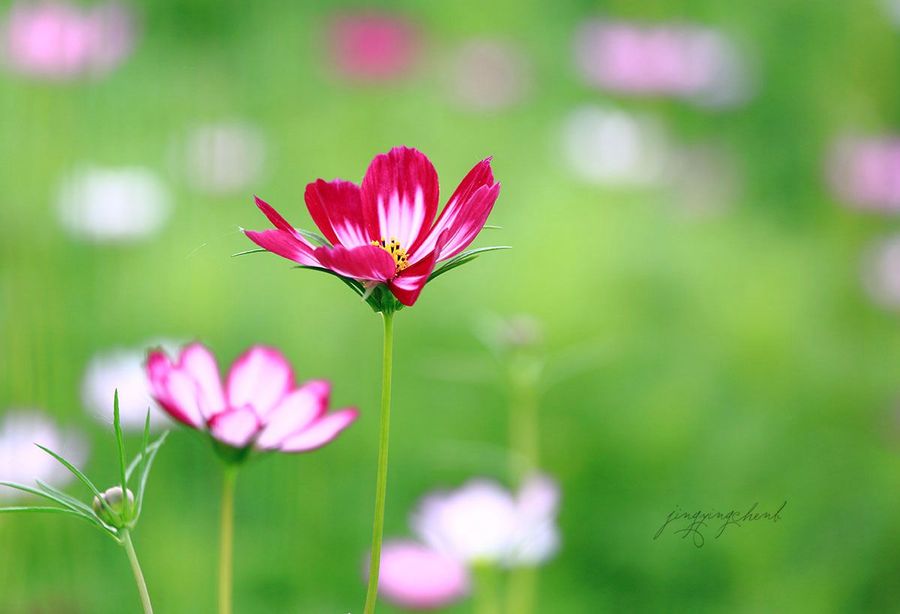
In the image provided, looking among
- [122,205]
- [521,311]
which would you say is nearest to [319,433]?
[521,311]

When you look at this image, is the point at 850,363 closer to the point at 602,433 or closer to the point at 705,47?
the point at 602,433

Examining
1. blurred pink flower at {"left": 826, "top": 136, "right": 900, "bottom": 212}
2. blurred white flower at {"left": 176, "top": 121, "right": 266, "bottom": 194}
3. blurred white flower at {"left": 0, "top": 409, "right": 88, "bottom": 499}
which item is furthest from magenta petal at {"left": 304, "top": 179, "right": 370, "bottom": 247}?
blurred pink flower at {"left": 826, "top": 136, "right": 900, "bottom": 212}

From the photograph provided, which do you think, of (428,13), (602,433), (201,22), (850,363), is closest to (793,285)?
(850,363)

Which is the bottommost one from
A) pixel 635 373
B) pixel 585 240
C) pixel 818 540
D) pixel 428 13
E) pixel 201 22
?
pixel 818 540

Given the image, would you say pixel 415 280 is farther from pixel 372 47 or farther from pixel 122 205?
pixel 372 47

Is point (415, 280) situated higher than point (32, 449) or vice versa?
point (415, 280)

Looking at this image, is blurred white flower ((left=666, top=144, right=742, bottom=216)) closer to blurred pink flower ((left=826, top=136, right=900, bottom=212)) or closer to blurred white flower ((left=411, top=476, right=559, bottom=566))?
blurred pink flower ((left=826, top=136, right=900, bottom=212))

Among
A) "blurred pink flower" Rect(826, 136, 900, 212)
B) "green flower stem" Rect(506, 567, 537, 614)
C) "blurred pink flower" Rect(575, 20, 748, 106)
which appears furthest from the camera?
"blurred pink flower" Rect(575, 20, 748, 106)
